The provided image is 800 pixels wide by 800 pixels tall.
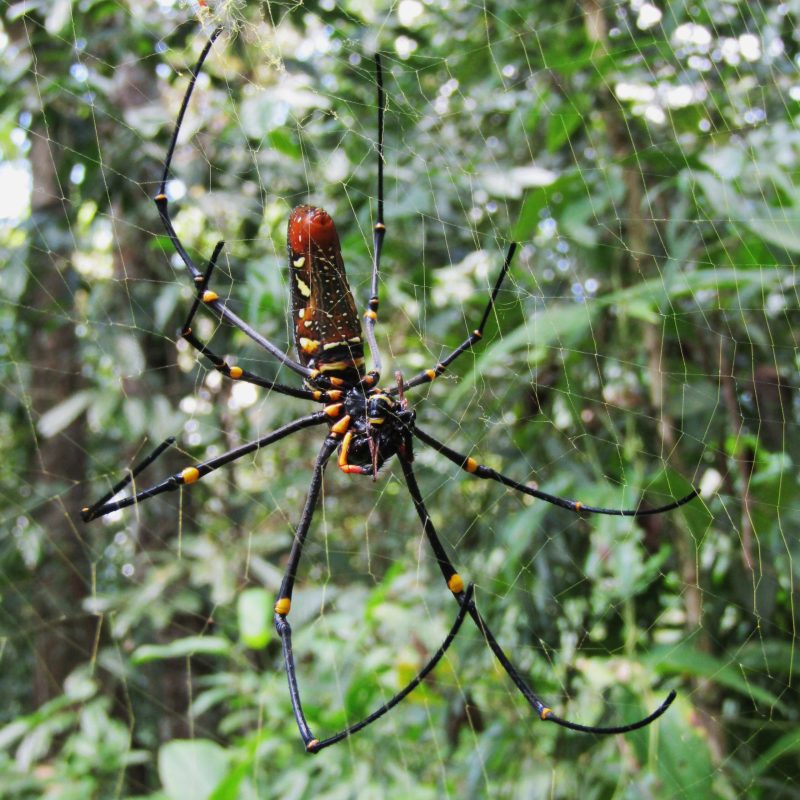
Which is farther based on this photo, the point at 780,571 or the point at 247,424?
the point at 247,424

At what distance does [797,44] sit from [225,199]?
5.23 ft

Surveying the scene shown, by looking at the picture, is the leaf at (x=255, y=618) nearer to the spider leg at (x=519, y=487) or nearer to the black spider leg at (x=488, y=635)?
the black spider leg at (x=488, y=635)

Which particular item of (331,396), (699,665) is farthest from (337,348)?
(699,665)

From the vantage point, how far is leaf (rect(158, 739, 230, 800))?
5.72 feet

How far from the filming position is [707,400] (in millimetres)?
1818

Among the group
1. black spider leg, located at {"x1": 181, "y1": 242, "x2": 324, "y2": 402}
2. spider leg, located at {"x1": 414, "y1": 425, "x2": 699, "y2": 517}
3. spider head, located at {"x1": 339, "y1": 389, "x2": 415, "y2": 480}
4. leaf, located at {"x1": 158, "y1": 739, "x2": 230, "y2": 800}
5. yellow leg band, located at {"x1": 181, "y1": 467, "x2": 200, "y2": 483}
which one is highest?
black spider leg, located at {"x1": 181, "y1": 242, "x2": 324, "y2": 402}

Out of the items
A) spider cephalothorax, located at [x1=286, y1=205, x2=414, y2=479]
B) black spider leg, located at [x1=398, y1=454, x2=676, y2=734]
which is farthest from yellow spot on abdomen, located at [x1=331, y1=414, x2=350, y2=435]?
black spider leg, located at [x1=398, y1=454, x2=676, y2=734]

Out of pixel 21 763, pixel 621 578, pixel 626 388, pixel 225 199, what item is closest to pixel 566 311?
pixel 621 578

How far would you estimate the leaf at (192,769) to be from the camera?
174cm

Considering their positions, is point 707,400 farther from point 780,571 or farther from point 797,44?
point 797,44

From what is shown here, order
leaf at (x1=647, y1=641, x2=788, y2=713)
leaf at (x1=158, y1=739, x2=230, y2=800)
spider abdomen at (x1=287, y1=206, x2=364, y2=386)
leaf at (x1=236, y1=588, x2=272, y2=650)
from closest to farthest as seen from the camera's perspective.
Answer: spider abdomen at (x1=287, y1=206, x2=364, y2=386)
leaf at (x1=647, y1=641, x2=788, y2=713)
leaf at (x1=158, y1=739, x2=230, y2=800)
leaf at (x1=236, y1=588, x2=272, y2=650)

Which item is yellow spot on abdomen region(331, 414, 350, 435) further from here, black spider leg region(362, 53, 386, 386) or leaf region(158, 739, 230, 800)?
leaf region(158, 739, 230, 800)

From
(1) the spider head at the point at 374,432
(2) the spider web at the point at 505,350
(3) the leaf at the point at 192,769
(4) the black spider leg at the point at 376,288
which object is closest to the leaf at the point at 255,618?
(2) the spider web at the point at 505,350

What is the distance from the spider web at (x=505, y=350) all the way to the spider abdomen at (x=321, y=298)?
249 mm
